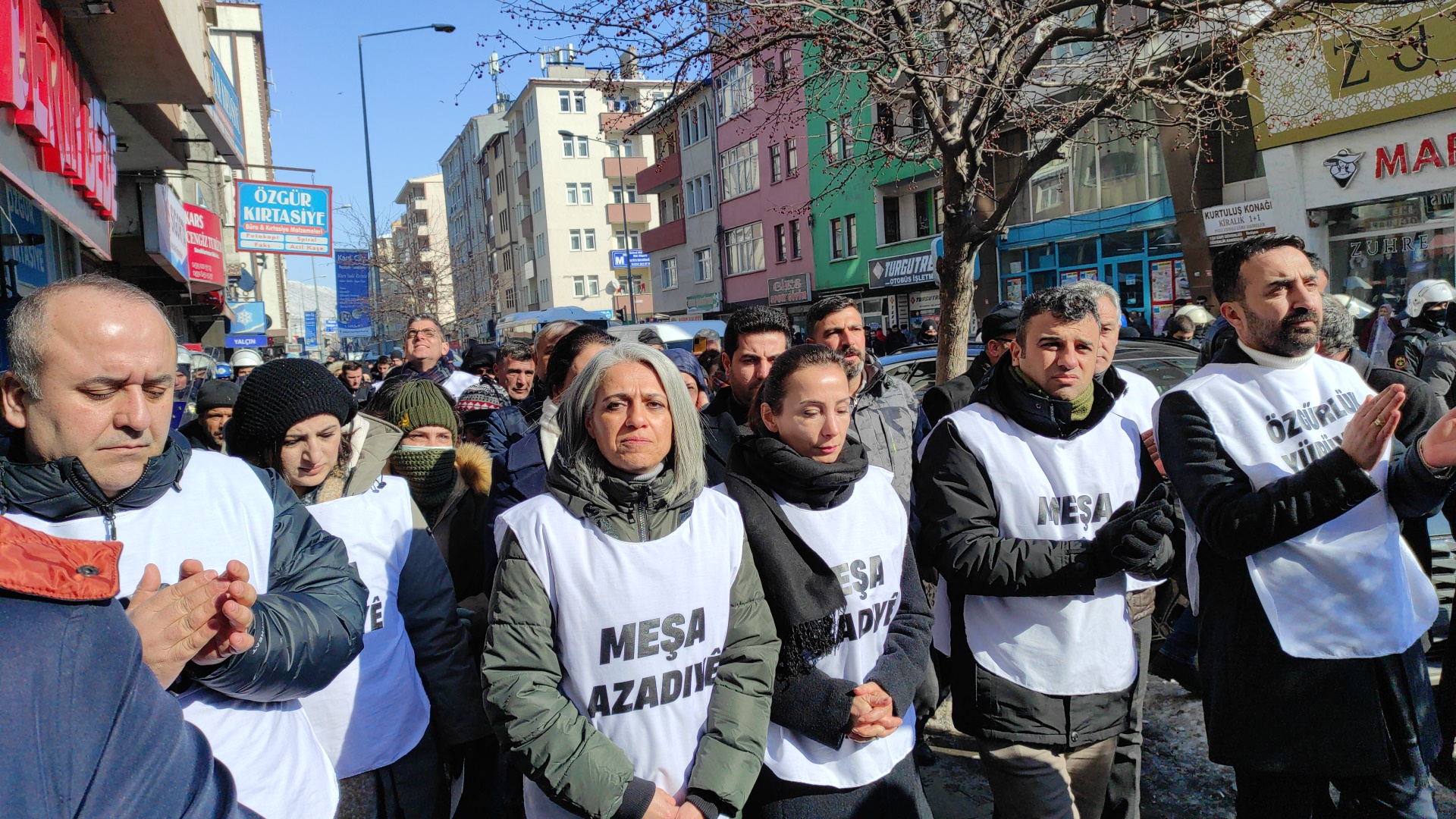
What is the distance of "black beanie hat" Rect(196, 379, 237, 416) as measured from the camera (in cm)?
494

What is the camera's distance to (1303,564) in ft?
8.68

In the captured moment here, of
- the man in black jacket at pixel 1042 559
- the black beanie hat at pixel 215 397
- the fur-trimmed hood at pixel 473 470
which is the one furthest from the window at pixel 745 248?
the man in black jacket at pixel 1042 559

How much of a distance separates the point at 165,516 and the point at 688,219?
42.9 m

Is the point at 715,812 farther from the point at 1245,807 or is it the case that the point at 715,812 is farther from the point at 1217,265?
the point at 1217,265

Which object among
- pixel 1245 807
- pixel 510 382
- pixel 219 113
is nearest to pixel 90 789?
pixel 1245 807

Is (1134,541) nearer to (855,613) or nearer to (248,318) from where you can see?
(855,613)

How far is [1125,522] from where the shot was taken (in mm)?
2600

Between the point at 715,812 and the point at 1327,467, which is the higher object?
the point at 1327,467

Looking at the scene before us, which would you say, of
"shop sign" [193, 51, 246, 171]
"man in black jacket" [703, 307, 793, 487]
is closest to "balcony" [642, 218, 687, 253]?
"shop sign" [193, 51, 246, 171]

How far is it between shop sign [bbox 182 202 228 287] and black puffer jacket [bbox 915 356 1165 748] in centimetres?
1520

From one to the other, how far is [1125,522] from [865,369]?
6.22ft

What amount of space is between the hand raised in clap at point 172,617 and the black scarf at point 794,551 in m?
1.37

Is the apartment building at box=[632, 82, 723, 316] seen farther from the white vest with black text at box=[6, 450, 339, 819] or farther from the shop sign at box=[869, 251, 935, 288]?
the white vest with black text at box=[6, 450, 339, 819]

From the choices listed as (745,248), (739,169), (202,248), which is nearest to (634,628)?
(202,248)
